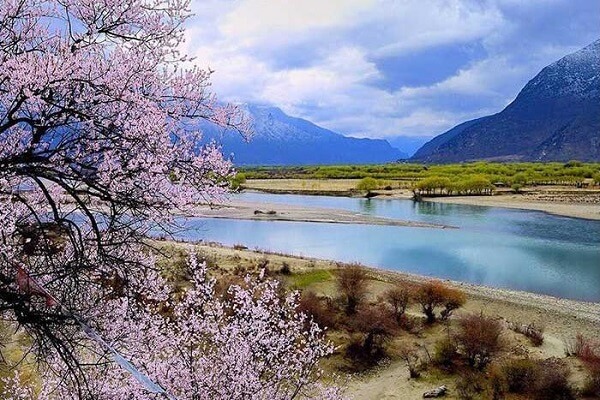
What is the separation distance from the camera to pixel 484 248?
32.4 metres

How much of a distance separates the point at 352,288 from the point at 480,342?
5.47 meters

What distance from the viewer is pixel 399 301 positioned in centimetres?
1855

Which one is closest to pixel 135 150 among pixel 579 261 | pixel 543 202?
pixel 579 261

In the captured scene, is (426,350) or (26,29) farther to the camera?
(426,350)

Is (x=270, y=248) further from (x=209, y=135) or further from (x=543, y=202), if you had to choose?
(x=543, y=202)

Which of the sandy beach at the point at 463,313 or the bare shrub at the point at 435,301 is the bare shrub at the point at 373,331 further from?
the bare shrub at the point at 435,301

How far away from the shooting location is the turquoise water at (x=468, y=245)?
1007 inches

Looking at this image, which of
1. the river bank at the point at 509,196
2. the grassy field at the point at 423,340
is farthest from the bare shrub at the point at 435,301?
the river bank at the point at 509,196

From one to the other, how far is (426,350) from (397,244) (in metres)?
19.0

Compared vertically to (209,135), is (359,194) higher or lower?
lower

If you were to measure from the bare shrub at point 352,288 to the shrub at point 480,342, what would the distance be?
4130mm

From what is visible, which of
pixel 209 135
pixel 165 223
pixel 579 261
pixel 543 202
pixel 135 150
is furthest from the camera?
pixel 543 202

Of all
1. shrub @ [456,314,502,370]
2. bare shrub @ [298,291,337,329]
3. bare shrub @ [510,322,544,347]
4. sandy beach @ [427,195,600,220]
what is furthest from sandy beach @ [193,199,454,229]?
shrub @ [456,314,502,370]

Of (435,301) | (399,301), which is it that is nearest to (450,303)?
(435,301)
